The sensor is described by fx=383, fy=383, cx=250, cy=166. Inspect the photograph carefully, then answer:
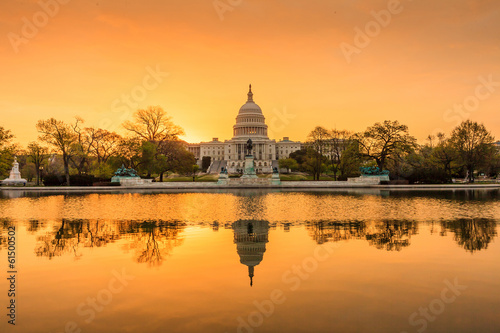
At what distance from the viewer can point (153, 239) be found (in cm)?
1479

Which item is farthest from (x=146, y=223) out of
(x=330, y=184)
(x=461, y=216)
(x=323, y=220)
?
(x=330, y=184)

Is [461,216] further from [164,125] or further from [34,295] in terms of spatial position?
[164,125]

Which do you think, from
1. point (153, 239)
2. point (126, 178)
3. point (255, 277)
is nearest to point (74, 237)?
point (153, 239)

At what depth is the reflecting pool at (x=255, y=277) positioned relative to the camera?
716 cm

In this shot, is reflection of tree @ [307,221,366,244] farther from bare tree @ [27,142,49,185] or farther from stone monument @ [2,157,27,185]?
stone monument @ [2,157,27,185]

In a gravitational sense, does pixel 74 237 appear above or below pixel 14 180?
below

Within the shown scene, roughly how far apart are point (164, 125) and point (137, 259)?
58728 millimetres

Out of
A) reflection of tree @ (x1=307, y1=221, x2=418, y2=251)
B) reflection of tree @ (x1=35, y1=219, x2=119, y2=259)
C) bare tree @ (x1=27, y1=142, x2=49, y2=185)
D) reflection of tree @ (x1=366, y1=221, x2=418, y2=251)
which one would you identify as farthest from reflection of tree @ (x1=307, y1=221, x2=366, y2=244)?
bare tree @ (x1=27, y1=142, x2=49, y2=185)

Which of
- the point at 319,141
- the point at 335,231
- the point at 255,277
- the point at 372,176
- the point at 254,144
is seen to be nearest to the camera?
the point at 255,277

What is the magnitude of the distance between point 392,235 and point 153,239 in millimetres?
9424

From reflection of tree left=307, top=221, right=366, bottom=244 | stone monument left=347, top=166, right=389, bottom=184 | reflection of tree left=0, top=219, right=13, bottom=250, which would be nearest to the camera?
reflection of tree left=0, top=219, right=13, bottom=250

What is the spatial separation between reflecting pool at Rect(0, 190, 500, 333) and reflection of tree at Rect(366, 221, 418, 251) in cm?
7

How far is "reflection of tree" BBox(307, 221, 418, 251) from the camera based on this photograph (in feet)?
45.3

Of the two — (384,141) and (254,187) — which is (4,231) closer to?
(254,187)
